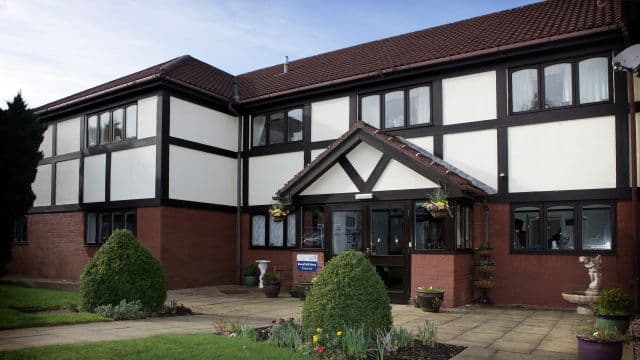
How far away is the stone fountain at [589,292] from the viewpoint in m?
10.9

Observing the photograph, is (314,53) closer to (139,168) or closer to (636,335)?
(139,168)

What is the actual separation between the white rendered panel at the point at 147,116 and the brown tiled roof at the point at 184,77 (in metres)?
0.63

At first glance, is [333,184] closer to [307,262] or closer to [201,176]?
[307,262]

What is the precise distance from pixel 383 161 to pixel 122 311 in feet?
23.2

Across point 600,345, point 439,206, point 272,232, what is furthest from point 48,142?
point 600,345

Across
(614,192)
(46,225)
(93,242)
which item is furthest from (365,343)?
(46,225)

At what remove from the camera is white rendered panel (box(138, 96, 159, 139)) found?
1577 centimetres

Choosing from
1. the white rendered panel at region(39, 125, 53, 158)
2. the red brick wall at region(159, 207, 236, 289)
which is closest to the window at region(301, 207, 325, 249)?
the red brick wall at region(159, 207, 236, 289)

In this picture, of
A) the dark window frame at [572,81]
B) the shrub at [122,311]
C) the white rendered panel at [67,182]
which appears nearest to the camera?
the shrub at [122,311]

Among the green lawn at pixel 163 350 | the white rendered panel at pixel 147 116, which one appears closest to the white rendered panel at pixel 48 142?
the white rendered panel at pixel 147 116

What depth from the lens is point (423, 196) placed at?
12.8m

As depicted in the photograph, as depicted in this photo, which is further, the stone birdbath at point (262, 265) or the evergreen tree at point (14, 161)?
the stone birdbath at point (262, 265)

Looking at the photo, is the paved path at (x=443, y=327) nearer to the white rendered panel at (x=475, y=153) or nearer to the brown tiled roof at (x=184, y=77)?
the white rendered panel at (x=475, y=153)

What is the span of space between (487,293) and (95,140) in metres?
13.1
